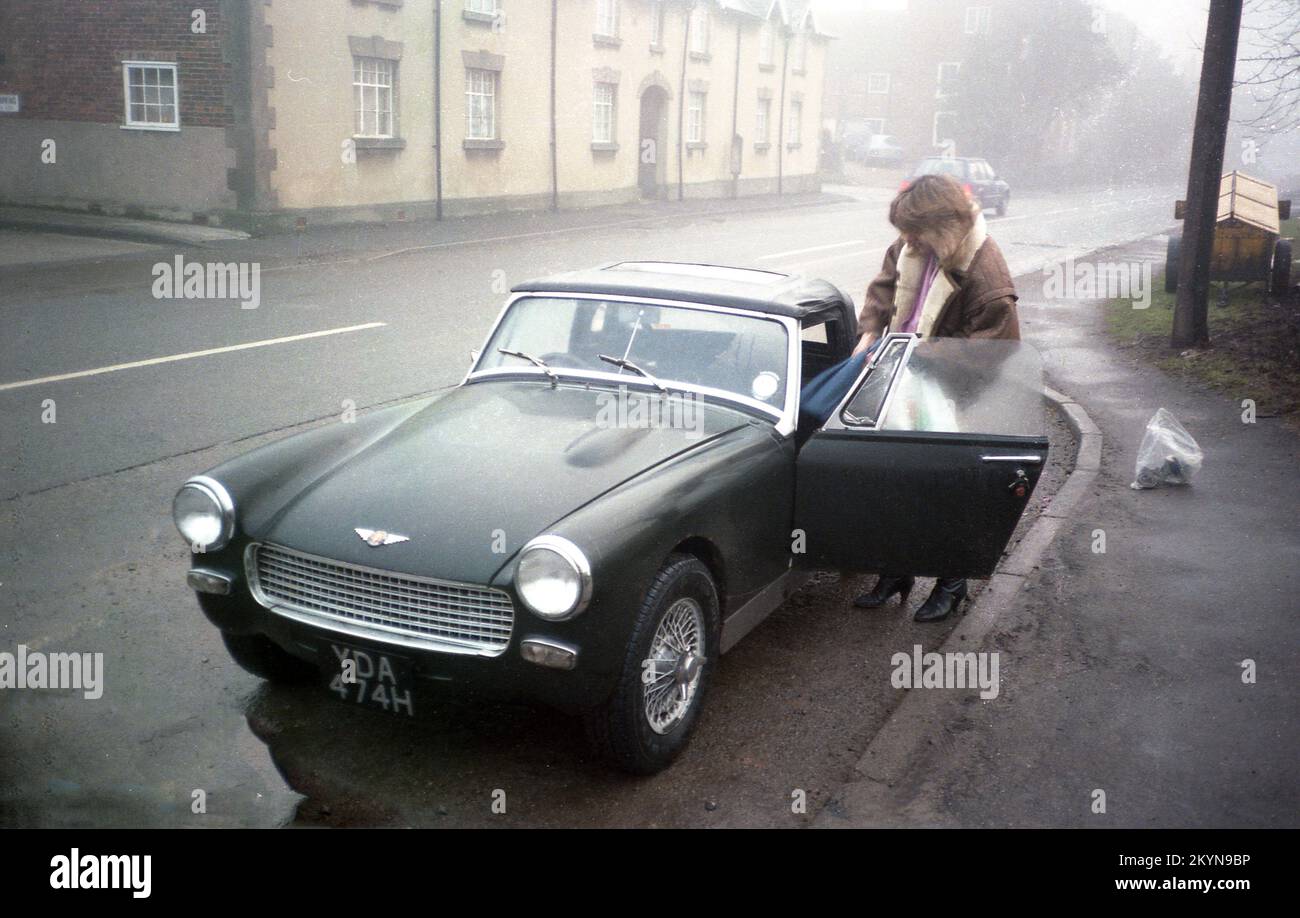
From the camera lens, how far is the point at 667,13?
106ft

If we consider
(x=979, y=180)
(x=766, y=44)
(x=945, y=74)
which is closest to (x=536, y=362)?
(x=979, y=180)

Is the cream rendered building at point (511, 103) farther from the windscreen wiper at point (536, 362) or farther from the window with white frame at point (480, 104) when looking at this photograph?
the windscreen wiper at point (536, 362)

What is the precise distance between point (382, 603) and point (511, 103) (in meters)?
24.0

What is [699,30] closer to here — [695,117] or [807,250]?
[695,117]

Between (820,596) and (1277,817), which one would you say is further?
(820,596)

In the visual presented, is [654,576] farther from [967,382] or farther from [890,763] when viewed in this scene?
[967,382]

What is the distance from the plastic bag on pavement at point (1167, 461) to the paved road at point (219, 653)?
2548 mm

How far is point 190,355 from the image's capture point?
10.5m

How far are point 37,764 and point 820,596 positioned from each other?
345 centimetres

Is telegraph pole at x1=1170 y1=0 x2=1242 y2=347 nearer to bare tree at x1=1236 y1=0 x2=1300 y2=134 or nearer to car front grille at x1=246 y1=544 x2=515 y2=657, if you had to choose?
bare tree at x1=1236 y1=0 x2=1300 y2=134

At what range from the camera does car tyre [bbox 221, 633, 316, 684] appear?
14.6ft

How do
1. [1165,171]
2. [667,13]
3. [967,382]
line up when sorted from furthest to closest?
[1165,171], [667,13], [967,382]

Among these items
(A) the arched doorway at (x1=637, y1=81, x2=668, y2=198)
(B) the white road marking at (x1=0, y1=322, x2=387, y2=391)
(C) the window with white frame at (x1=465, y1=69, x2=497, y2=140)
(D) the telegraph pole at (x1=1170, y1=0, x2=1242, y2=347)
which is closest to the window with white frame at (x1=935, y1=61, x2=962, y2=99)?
(A) the arched doorway at (x1=637, y1=81, x2=668, y2=198)
